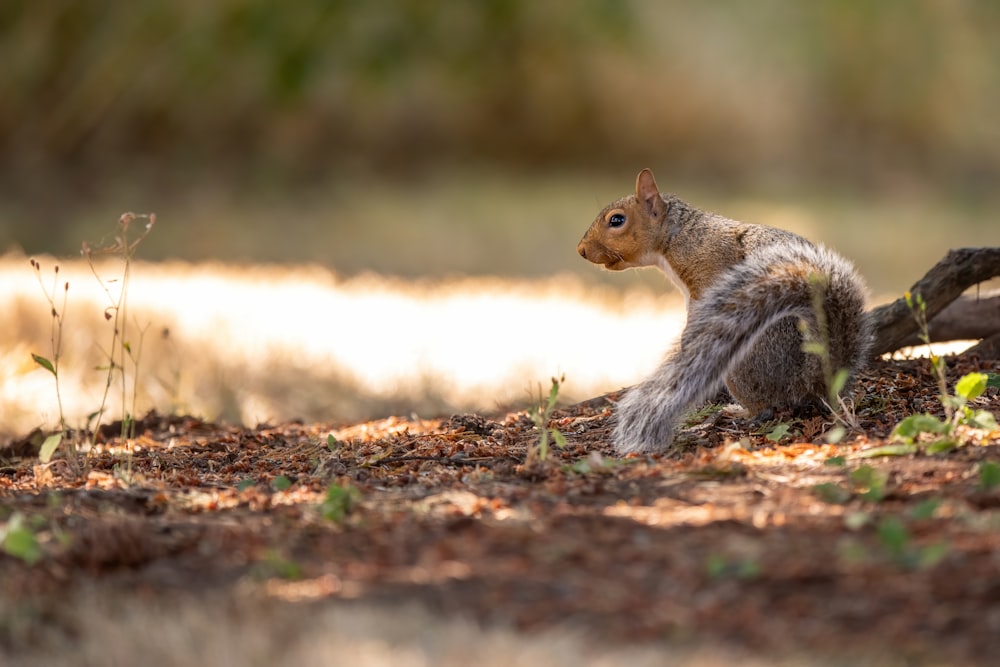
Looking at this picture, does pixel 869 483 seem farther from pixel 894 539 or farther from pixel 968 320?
pixel 968 320

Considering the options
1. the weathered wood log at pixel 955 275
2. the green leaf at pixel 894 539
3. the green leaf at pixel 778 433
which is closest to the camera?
the green leaf at pixel 894 539

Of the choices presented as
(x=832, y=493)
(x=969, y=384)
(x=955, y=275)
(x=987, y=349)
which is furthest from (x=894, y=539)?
(x=987, y=349)

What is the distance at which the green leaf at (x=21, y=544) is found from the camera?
3.12m

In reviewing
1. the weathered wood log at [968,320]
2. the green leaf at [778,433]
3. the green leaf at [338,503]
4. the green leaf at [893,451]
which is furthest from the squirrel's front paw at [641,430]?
the weathered wood log at [968,320]

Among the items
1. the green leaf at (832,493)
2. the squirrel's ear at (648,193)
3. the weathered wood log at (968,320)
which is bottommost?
the green leaf at (832,493)

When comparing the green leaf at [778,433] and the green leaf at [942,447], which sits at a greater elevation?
the green leaf at [778,433]

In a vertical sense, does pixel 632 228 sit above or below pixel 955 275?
above

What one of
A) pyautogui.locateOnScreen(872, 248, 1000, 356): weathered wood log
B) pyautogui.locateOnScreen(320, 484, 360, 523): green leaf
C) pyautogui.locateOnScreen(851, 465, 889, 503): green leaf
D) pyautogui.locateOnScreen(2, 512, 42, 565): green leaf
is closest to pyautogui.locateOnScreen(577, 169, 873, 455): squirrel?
pyautogui.locateOnScreen(872, 248, 1000, 356): weathered wood log

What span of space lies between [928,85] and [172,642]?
13655mm

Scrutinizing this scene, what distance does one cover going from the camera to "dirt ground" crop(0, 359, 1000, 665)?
8.41ft

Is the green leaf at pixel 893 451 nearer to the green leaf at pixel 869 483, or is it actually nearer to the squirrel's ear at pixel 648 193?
the green leaf at pixel 869 483

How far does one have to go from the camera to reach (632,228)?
5816mm

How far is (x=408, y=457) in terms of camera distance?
4609mm

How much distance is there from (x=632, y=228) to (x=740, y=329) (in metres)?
1.39
